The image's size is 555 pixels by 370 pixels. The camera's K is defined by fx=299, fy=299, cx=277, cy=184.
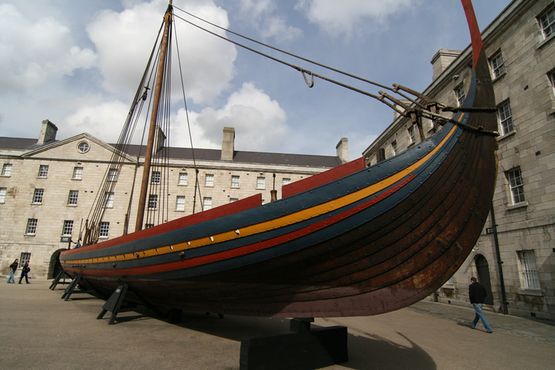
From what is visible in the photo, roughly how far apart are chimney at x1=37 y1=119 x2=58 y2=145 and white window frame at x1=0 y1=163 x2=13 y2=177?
4.72 meters

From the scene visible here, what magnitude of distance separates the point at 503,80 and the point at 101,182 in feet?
98.6

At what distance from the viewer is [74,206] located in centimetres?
2728

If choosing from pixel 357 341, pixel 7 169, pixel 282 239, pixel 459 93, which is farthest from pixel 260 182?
pixel 282 239

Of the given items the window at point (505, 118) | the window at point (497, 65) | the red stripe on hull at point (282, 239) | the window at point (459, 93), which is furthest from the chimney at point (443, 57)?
the red stripe on hull at point (282, 239)

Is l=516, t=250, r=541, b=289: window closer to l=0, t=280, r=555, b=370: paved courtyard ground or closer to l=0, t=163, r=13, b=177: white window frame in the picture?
l=0, t=280, r=555, b=370: paved courtyard ground

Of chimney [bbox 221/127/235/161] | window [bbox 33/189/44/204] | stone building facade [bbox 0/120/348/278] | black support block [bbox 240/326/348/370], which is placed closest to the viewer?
black support block [bbox 240/326/348/370]

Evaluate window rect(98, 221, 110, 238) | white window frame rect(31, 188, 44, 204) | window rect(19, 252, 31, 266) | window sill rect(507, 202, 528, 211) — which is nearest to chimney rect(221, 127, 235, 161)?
window rect(98, 221, 110, 238)

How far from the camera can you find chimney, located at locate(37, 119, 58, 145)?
32469 millimetres

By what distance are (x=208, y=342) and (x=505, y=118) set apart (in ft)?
45.0

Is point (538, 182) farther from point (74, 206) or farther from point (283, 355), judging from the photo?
point (74, 206)

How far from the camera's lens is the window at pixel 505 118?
12.0 metres

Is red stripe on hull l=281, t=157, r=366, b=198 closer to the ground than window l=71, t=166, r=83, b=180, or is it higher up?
closer to the ground

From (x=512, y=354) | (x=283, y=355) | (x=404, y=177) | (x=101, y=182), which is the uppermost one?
(x=101, y=182)

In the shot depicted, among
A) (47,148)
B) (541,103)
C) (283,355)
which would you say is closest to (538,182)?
(541,103)
